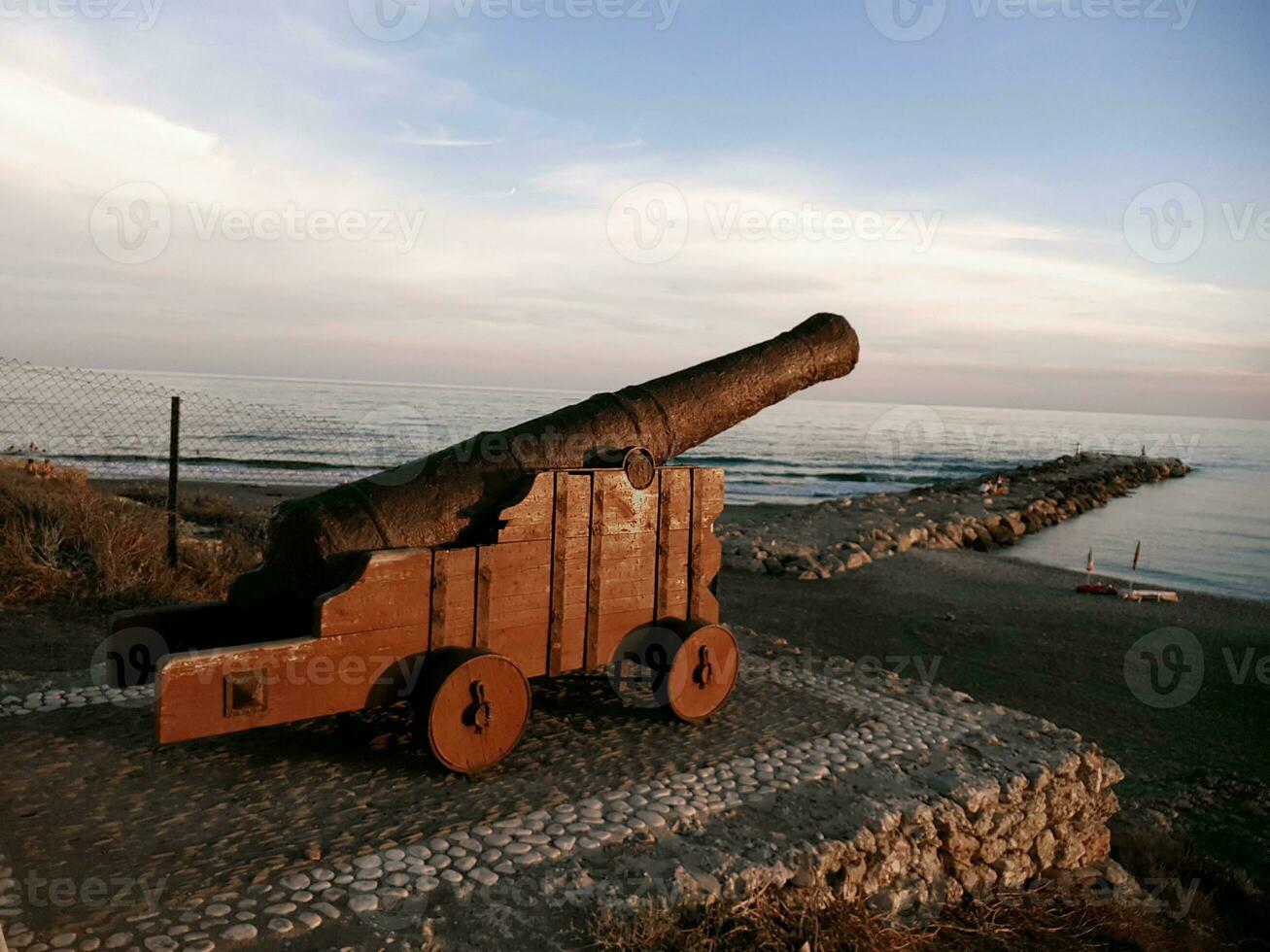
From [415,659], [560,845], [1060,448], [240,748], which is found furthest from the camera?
[1060,448]

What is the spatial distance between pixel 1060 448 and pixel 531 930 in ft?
247

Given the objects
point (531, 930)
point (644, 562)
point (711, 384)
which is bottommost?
point (531, 930)

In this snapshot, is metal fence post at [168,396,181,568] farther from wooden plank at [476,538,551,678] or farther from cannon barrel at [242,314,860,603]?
wooden plank at [476,538,551,678]

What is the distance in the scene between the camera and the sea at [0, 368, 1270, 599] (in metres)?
21.1

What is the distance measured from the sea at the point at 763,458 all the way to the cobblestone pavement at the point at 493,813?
7006mm

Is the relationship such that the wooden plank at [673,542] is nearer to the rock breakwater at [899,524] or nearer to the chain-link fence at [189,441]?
the rock breakwater at [899,524]

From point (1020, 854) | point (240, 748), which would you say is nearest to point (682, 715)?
point (1020, 854)

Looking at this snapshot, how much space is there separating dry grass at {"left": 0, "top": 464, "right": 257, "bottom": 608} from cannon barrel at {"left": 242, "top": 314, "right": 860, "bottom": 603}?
414 cm

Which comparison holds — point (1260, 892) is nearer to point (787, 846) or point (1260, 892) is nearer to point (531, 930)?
point (787, 846)

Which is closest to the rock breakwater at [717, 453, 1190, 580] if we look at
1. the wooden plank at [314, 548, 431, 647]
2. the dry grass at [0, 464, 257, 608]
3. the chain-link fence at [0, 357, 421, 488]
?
the dry grass at [0, 464, 257, 608]

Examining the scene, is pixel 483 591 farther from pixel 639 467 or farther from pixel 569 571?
pixel 639 467

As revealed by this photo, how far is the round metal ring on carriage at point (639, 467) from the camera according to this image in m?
5.44

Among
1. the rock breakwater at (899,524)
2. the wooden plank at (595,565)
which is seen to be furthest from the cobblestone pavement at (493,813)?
the rock breakwater at (899,524)

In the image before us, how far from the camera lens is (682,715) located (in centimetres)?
566
